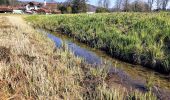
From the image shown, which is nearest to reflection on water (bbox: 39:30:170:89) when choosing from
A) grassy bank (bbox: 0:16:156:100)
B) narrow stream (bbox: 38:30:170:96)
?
narrow stream (bbox: 38:30:170:96)

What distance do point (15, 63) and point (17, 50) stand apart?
2252 millimetres

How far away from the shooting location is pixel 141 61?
1097 centimetres

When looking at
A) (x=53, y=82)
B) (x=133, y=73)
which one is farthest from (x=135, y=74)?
(x=53, y=82)

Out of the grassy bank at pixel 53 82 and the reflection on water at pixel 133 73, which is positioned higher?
the grassy bank at pixel 53 82

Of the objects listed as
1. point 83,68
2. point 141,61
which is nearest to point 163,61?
point 141,61

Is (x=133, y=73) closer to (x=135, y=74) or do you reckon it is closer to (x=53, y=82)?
(x=135, y=74)

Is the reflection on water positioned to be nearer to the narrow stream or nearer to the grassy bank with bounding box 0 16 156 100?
the narrow stream

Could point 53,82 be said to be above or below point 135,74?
A: above

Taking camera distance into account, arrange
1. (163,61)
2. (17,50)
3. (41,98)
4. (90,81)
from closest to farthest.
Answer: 1. (41,98)
2. (90,81)
3. (163,61)
4. (17,50)

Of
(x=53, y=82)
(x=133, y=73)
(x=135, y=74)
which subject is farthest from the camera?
(x=133, y=73)

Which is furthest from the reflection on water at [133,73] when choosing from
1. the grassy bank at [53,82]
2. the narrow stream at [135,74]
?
the grassy bank at [53,82]

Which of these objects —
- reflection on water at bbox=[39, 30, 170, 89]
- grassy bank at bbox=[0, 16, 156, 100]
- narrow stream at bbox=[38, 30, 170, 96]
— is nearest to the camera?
grassy bank at bbox=[0, 16, 156, 100]

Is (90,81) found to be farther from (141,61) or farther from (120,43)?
(120,43)

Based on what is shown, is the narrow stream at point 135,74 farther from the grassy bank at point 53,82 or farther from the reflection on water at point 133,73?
the grassy bank at point 53,82
